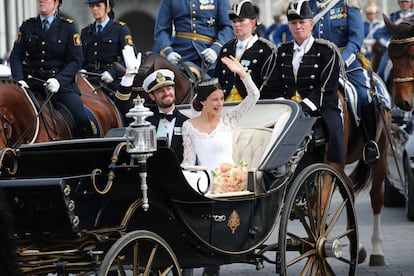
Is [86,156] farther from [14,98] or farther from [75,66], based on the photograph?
[75,66]

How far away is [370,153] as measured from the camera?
451 inches

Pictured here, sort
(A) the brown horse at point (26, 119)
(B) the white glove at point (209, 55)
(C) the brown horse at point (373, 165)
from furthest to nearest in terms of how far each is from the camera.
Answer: (B) the white glove at point (209, 55)
(C) the brown horse at point (373, 165)
(A) the brown horse at point (26, 119)

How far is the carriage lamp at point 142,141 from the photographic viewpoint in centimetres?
705

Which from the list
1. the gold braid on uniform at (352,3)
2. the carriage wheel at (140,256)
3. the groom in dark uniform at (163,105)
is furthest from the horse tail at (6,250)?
the gold braid on uniform at (352,3)

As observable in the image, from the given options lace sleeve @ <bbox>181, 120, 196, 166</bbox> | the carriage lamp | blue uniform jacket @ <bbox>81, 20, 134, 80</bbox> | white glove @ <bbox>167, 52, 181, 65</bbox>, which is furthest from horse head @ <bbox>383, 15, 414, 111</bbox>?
blue uniform jacket @ <bbox>81, 20, 134, 80</bbox>

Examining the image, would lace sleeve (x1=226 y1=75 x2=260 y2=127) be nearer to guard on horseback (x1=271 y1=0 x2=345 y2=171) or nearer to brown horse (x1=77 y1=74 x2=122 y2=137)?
guard on horseback (x1=271 y1=0 x2=345 y2=171)

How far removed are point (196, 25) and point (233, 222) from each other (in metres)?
5.86

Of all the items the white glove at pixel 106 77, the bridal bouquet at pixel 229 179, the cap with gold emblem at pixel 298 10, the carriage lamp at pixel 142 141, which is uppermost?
the cap with gold emblem at pixel 298 10

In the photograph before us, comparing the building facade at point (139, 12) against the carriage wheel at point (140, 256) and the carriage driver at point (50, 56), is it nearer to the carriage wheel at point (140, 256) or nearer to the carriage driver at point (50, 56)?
the carriage driver at point (50, 56)

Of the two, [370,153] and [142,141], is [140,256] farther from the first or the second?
[370,153]

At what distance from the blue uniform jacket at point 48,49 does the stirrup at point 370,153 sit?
288 centimetres

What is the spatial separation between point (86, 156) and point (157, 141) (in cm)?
40

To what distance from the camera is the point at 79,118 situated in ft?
41.1

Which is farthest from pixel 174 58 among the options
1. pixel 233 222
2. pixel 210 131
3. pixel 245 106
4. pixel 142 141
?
pixel 142 141
